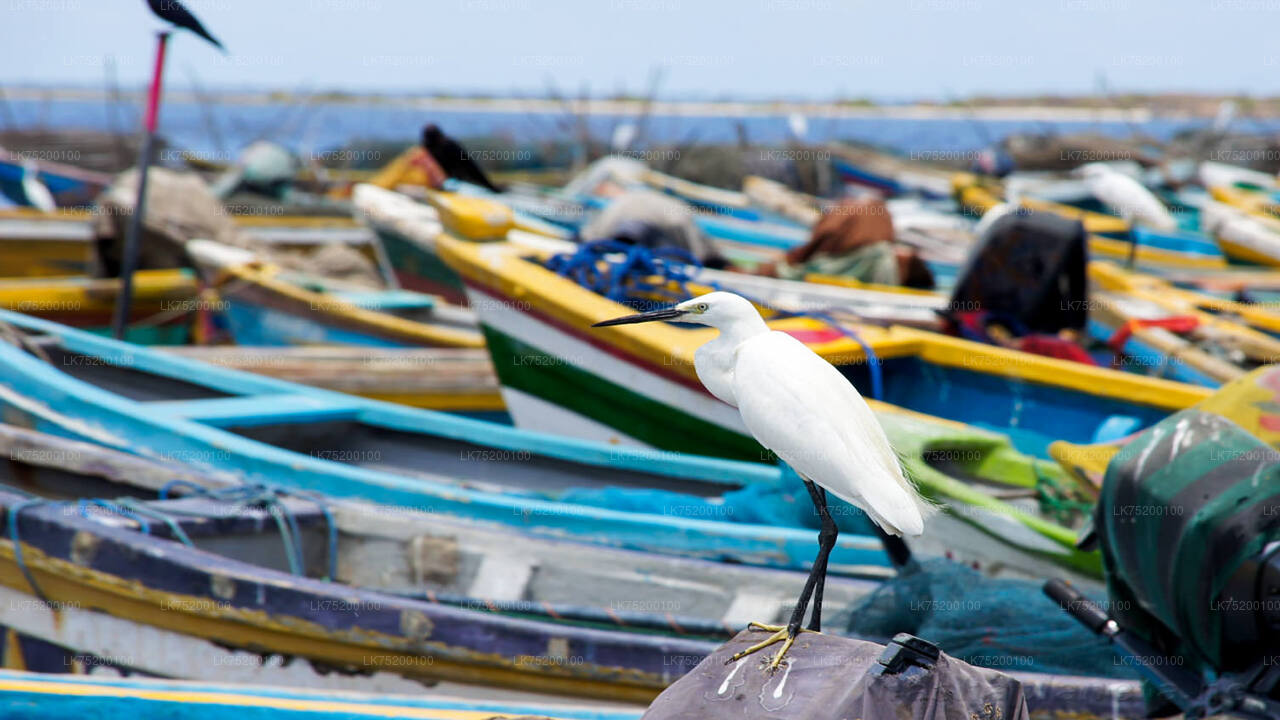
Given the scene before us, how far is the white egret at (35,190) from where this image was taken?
15508 millimetres

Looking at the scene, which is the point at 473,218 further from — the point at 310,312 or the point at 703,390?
the point at 310,312

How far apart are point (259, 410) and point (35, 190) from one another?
488 inches

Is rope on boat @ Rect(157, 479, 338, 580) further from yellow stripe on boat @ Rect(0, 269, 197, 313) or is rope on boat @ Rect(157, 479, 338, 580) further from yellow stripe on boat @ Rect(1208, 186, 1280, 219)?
yellow stripe on boat @ Rect(1208, 186, 1280, 219)

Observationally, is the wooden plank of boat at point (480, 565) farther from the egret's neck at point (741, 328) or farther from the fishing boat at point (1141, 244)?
the fishing boat at point (1141, 244)

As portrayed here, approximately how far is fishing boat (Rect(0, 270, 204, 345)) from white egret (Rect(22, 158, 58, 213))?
7.03m

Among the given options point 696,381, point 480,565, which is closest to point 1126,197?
point 696,381

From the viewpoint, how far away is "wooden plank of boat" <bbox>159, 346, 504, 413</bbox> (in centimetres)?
696

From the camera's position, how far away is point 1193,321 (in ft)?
22.2

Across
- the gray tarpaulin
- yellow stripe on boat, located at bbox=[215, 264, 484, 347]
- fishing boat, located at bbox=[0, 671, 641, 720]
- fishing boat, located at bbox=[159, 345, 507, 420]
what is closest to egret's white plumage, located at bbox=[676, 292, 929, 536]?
the gray tarpaulin

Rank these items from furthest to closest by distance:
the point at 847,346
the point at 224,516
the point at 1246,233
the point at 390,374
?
the point at 1246,233
the point at 390,374
the point at 847,346
the point at 224,516

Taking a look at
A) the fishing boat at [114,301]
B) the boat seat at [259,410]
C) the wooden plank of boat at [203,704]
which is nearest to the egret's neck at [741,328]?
the wooden plank of boat at [203,704]

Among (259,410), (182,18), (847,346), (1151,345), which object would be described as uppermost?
(182,18)

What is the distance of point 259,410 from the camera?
5.50 m

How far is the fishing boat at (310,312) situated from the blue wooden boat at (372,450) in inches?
88.7
